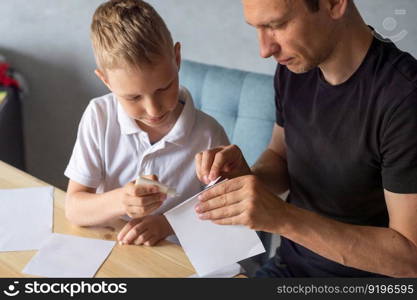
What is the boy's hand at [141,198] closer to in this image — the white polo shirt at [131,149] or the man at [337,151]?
the man at [337,151]

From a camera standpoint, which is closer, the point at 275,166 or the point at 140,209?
the point at 140,209

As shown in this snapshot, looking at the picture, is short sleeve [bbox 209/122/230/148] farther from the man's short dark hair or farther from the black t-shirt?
the man's short dark hair

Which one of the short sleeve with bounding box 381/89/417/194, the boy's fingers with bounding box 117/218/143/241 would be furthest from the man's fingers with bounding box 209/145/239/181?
the short sleeve with bounding box 381/89/417/194

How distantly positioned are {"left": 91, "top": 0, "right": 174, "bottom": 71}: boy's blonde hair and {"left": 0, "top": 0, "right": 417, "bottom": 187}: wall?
113cm

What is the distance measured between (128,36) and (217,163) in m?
0.35

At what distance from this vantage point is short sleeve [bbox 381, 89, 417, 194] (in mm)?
1085

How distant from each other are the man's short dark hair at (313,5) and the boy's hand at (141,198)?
482mm

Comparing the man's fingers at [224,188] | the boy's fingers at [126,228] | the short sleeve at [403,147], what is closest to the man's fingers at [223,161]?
the man's fingers at [224,188]

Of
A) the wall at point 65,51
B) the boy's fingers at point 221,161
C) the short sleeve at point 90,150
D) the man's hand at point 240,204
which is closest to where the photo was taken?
the man's hand at point 240,204

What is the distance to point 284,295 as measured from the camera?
42.0 inches

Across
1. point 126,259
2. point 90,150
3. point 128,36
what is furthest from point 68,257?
point 128,36

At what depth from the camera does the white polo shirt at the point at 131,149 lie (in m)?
1.38

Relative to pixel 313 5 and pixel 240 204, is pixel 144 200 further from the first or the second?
pixel 313 5

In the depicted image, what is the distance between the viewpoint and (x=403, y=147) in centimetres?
110
